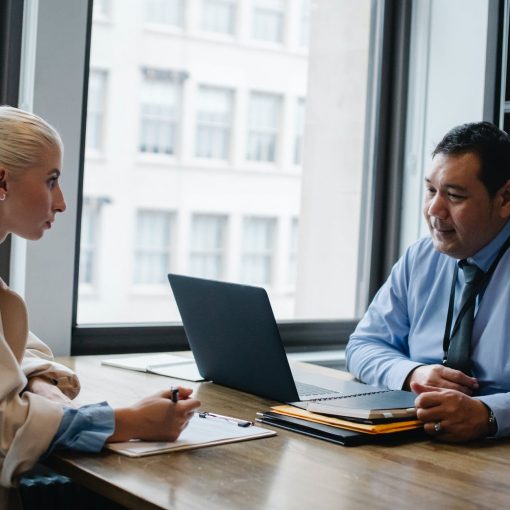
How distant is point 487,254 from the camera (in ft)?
7.34

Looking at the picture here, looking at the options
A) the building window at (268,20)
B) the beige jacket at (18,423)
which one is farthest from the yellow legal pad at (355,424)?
the building window at (268,20)

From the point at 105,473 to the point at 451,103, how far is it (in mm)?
2389

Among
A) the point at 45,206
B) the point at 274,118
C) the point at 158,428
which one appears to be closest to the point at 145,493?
the point at 158,428

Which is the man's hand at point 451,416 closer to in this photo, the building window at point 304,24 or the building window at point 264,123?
the building window at point 264,123

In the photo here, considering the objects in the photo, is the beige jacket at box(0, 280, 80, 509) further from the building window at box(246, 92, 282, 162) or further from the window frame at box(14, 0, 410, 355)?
the building window at box(246, 92, 282, 162)

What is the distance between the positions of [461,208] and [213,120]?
1.35 meters

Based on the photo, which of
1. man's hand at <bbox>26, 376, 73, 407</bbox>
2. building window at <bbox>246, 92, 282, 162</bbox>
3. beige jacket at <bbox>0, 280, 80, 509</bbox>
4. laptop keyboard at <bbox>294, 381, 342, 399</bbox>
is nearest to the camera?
beige jacket at <bbox>0, 280, 80, 509</bbox>

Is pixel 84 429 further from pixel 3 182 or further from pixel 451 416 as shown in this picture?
pixel 451 416

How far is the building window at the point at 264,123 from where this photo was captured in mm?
3400

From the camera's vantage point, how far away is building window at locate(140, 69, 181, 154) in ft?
10.2

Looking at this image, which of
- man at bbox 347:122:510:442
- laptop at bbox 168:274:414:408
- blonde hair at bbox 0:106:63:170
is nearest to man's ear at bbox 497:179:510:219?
man at bbox 347:122:510:442

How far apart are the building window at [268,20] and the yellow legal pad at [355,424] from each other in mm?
1904

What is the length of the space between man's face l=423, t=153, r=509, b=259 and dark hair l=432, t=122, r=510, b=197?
15mm

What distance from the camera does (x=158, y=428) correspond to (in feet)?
5.15
